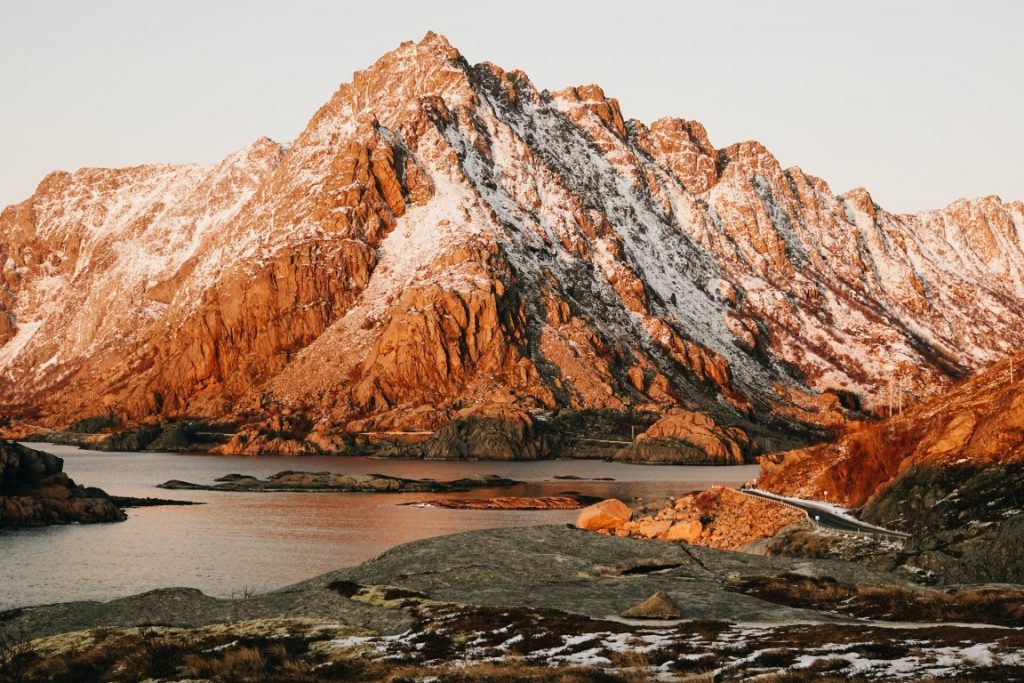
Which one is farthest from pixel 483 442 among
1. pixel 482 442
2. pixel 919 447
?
pixel 919 447

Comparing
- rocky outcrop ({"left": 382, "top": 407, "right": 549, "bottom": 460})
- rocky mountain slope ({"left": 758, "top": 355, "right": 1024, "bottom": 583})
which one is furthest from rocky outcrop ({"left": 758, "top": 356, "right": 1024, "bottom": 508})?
rocky outcrop ({"left": 382, "top": 407, "right": 549, "bottom": 460})

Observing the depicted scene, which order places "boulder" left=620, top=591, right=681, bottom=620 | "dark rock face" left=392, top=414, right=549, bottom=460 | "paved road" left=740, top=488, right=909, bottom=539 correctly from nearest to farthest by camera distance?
"boulder" left=620, top=591, right=681, bottom=620
"paved road" left=740, top=488, right=909, bottom=539
"dark rock face" left=392, top=414, right=549, bottom=460

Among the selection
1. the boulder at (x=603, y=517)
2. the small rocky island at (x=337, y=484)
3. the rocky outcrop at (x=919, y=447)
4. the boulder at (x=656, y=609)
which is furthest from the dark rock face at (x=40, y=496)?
the boulder at (x=656, y=609)

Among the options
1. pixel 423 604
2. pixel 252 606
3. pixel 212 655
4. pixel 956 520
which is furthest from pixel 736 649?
pixel 956 520

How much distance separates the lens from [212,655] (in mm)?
28609

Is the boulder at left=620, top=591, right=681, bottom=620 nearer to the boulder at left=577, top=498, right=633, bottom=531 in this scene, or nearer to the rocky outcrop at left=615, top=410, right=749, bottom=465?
the boulder at left=577, top=498, right=633, bottom=531

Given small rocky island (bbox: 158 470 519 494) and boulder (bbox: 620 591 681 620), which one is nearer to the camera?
boulder (bbox: 620 591 681 620)

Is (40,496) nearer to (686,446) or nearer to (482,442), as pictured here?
(482,442)

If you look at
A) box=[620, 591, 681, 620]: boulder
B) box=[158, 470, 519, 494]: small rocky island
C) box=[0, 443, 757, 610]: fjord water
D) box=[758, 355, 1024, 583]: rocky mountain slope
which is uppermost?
box=[758, 355, 1024, 583]: rocky mountain slope

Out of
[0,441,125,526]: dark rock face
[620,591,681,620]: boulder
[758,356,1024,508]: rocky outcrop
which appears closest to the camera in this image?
[620,591,681,620]: boulder

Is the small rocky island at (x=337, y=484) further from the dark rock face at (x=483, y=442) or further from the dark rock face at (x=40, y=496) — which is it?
the dark rock face at (x=483, y=442)

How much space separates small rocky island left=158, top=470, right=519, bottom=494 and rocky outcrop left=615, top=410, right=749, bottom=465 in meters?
55.5

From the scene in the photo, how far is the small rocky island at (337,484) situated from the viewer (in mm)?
129500

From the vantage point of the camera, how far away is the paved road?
167 feet
